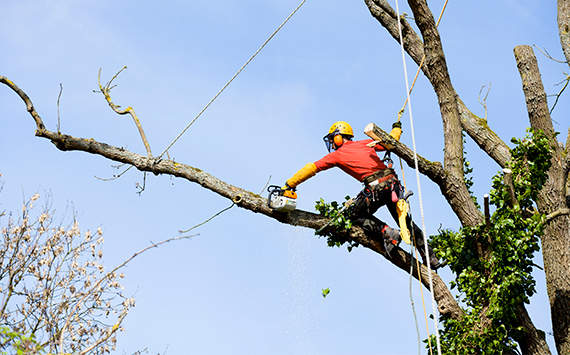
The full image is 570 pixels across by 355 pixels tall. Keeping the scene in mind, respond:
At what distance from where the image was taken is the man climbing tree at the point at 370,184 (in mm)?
5969

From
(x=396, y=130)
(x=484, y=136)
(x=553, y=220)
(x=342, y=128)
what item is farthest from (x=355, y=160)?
(x=553, y=220)

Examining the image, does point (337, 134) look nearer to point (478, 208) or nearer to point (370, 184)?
point (370, 184)

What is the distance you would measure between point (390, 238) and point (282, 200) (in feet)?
4.04

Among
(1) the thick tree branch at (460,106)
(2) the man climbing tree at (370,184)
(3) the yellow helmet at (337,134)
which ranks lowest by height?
(2) the man climbing tree at (370,184)

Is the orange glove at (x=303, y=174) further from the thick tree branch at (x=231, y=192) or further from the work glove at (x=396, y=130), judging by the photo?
the work glove at (x=396, y=130)

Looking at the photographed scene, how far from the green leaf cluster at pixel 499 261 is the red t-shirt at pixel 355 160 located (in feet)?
3.88

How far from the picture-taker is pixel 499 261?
5645mm

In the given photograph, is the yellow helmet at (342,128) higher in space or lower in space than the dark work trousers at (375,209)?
higher

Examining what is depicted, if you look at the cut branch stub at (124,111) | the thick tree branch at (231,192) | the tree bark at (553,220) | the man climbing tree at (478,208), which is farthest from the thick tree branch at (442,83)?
the cut branch stub at (124,111)

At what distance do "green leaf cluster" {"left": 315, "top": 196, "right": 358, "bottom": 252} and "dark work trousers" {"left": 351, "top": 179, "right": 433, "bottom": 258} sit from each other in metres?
0.12

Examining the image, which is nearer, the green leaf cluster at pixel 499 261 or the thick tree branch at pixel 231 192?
the green leaf cluster at pixel 499 261

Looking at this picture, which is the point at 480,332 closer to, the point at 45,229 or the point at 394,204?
the point at 394,204

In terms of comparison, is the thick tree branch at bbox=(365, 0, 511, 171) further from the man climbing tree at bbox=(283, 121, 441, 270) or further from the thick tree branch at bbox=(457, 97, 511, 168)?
the man climbing tree at bbox=(283, 121, 441, 270)

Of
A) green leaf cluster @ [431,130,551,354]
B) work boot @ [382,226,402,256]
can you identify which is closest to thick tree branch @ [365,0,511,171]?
green leaf cluster @ [431,130,551,354]
